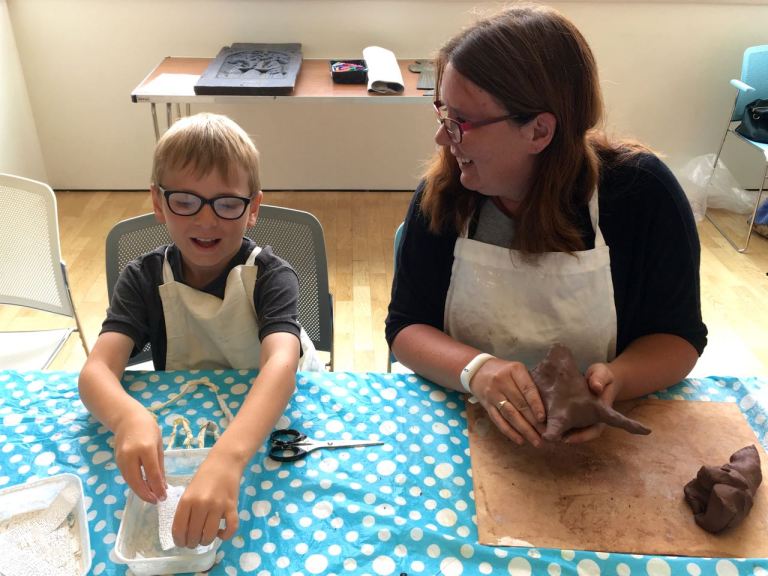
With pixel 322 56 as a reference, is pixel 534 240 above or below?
above

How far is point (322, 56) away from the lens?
346cm

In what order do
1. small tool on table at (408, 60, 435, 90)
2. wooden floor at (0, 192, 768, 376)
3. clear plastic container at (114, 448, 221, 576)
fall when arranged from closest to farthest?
clear plastic container at (114, 448, 221, 576) < wooden floor at (0, 192, 768, 376) < small tool on table at (408, 60, 435, 90)

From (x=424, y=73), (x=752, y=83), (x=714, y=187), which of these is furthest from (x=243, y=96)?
(x=714, y=187)

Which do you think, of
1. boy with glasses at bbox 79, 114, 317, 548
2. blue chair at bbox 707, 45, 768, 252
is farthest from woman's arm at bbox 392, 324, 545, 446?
blue chair at bbox 707, 45, 768, 252

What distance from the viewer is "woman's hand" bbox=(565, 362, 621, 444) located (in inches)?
38.9

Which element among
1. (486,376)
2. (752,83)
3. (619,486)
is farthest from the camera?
(752,83)

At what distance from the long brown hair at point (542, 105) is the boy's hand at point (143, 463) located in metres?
0.63

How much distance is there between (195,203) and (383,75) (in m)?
1.83

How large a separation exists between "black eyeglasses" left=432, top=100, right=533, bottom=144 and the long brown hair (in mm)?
10

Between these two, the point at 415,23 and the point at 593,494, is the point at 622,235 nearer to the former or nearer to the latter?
the point at 593,494

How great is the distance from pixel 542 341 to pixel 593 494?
13.9 inches

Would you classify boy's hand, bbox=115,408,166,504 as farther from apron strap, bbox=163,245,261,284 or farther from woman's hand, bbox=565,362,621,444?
woman's hand, bbox=565,362,621,444

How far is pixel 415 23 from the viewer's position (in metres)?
3.40

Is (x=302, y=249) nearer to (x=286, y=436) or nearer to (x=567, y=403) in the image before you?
(x=286, y=436)
